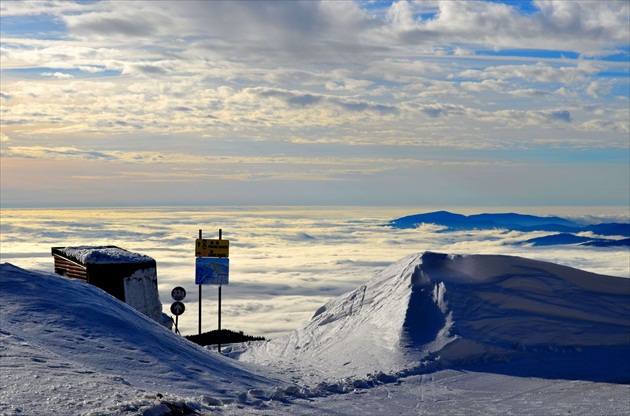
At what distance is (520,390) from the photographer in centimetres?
1565

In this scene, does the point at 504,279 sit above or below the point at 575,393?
above

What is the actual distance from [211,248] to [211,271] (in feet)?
2.41

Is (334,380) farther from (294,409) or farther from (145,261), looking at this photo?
(145,261)

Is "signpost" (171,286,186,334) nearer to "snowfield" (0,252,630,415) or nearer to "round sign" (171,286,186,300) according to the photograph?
"round sign" (171,286,186,300)

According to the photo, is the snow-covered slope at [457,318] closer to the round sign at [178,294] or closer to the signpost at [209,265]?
the signpost at [209,265]

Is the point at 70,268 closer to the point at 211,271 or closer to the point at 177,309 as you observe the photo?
the point at 177,309

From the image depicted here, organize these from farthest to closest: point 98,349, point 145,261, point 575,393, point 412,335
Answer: point 145,261, point 412,335, point 575,393, point 98,349

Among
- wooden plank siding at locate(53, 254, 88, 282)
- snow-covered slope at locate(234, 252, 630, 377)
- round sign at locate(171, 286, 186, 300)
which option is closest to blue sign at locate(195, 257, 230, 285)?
round sign at locate(171, 286, 186, 300)

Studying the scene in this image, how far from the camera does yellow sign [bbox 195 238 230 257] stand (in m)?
23.9

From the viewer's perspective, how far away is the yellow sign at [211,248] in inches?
942

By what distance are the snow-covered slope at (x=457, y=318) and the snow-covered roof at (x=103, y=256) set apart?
4455 millimetres

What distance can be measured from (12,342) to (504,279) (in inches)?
508

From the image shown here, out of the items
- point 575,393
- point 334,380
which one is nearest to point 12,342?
point 334,380

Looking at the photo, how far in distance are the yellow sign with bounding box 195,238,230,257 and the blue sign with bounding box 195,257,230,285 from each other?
13 centimetres
